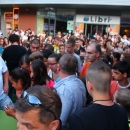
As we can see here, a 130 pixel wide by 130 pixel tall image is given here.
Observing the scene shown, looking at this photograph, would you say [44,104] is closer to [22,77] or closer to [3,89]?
[22,77]

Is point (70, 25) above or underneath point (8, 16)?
underneath

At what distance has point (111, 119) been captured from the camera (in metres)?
1.97

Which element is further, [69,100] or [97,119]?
[69,100]

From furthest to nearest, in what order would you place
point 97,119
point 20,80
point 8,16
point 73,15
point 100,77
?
point 8,16 < point 73,15 < point 20,80 < point 100,77 < point 97,119

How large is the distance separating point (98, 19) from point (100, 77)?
→ 20.9 metres

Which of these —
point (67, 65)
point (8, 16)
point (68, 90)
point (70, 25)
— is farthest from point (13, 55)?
point (8, 16)

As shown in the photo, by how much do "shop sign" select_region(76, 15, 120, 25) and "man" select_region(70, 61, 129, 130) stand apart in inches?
811

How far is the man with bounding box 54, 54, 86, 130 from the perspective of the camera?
2.61m

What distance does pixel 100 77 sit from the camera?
2.13m

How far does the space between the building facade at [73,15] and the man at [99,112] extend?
1854 cm

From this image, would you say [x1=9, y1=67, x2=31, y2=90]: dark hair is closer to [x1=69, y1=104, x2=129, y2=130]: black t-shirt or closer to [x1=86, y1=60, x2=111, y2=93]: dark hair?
[x1=86, y1=60, x2=111, y2=93]: dark hair

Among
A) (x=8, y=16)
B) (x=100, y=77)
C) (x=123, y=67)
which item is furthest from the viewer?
(x=8, y=16)

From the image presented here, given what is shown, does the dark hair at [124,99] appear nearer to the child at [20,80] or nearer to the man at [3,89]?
the child at [20,80]

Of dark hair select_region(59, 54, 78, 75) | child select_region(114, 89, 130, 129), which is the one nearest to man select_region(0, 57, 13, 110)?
dark hair select_region(59, 54, 78, 75)
